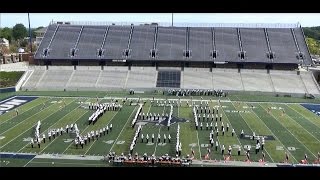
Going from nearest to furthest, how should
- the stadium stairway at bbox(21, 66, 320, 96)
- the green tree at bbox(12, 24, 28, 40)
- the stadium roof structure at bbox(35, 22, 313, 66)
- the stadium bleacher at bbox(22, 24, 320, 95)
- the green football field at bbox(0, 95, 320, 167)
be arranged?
the green football field at bbox(0, 95, 320, 167) → the stadium stairway at bbox(21, 66, 320, 96) → the stadium bleacher at bbox(22, 24, 320, 95) → the stadium roof structure at bbox(35, 22, 313, 66) → the green tree at bbox(12, 24, 28, 40)

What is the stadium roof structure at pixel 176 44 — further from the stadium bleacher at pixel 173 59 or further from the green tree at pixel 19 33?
the green tree at pixel 19 33

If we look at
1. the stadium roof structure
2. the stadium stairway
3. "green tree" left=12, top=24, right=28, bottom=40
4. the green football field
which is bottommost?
the green football field

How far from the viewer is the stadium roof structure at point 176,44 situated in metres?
35.0

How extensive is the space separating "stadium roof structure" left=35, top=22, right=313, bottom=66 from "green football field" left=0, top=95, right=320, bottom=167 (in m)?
10.1

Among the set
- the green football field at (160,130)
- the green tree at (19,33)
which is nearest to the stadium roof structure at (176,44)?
the green football field at (160,130)

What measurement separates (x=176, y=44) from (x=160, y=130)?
2105cm

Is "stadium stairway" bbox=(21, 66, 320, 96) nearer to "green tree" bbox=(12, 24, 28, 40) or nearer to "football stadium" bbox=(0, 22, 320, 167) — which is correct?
"football stadium" bbox=(0, 22, 320, 167)

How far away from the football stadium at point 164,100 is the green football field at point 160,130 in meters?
0.05

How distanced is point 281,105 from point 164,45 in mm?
15139

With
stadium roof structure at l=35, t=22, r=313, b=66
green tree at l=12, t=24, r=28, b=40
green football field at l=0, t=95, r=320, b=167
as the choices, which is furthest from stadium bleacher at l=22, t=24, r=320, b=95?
green tree at l=12, t=24, r=28, b=40

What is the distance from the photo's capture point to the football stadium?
13953 mm

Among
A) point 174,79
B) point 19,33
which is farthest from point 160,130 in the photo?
point 19,33

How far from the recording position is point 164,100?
1001 inches

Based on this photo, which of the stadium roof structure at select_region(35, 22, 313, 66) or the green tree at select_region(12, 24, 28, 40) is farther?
the green tree at select_region(12, 24, 28, 40)
